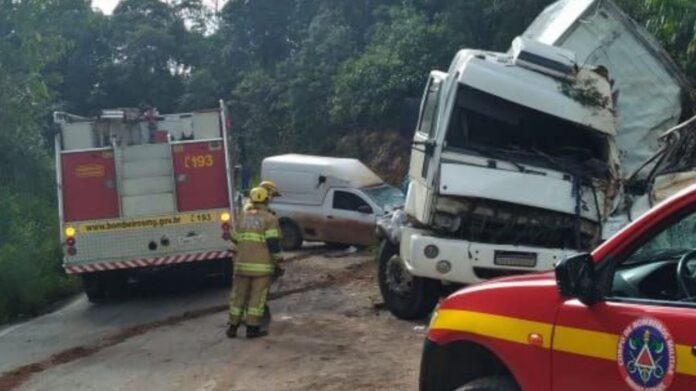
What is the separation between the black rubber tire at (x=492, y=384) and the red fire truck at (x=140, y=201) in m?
8.95

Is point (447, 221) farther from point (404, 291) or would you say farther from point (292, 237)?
point (292, 237)

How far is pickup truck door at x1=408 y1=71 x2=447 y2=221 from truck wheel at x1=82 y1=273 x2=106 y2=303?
17.6 feet

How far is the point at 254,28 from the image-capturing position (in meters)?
40.8

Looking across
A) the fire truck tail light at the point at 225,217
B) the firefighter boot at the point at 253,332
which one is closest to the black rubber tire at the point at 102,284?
the fire truck tail light at the point at 225,217

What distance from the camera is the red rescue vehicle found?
3172mm

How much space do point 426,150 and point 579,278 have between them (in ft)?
18.3

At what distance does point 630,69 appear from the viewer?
934 cm

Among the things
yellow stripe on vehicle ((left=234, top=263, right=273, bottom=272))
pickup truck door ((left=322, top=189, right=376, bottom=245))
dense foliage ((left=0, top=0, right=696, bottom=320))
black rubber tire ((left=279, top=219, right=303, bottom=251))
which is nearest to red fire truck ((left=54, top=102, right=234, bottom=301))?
dense foliage ((left=0, top=0, right=696, bottom=320))

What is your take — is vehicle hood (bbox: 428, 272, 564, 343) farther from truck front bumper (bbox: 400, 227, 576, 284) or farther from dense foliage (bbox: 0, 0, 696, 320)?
dense foliage (bbox: 0, 0, 696, 320)

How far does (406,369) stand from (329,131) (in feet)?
77.0

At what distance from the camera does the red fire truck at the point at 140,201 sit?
12570 millimetres

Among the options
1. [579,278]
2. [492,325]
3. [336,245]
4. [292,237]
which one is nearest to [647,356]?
[579,278]

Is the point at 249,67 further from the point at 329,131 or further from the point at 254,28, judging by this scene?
the point at 329,131

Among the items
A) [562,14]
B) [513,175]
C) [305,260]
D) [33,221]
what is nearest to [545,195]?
[513,175]
